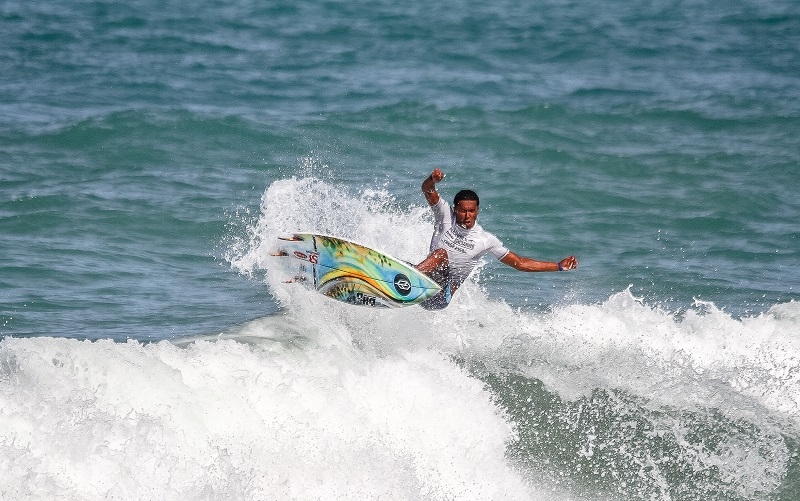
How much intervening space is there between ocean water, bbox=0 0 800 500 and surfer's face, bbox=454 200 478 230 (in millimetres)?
1409

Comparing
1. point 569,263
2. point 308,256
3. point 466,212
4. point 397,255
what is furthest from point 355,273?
point 397,255

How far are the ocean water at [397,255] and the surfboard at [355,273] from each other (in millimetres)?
456

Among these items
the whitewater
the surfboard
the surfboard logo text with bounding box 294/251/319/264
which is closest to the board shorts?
the surfboard

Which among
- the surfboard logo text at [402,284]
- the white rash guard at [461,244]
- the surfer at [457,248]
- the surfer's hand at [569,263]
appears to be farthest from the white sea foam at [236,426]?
the surfer's hand at [569,263]

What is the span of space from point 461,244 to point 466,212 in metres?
0.44

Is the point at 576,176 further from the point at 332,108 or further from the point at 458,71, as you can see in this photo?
the point at 458,71

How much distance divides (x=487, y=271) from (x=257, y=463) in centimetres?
712

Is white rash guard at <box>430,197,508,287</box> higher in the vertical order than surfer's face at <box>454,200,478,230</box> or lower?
lower

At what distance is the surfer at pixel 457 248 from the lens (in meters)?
9.84

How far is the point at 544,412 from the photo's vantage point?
9703mm

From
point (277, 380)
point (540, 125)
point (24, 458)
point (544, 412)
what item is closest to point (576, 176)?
point (540, 125)

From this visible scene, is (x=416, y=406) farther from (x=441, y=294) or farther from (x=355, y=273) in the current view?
(x=355, y=273)

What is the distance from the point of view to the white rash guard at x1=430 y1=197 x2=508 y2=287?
395 inches

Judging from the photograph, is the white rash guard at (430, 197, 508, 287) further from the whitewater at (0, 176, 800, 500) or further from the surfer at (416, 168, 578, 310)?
the whitewater at (0, 176, 800, 500)
